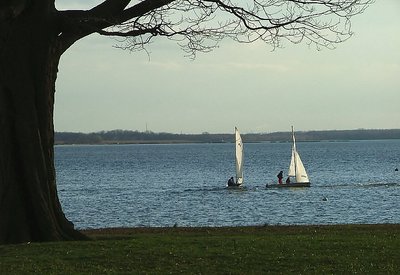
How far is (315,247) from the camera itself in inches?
615

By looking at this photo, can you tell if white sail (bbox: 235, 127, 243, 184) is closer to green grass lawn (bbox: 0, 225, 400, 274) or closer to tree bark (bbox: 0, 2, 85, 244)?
tree bark (bbox: 0, 2, 85, 244)

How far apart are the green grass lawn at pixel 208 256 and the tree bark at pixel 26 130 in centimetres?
107

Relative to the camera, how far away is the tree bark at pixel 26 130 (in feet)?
56.9

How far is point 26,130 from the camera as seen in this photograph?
17.5 meters

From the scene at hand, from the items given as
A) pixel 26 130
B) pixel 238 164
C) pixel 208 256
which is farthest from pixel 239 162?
pixel 208 256

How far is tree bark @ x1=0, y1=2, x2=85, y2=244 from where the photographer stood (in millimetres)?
17344

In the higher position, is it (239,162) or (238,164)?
(239,162)

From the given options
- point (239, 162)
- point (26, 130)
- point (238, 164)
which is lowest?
point (238, 164)

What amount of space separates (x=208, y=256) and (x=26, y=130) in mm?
4934

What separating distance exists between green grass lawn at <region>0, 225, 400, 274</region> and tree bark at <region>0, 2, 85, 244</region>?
1068 mm

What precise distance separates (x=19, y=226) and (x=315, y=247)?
18.4ft

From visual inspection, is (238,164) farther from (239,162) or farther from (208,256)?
(208,256)

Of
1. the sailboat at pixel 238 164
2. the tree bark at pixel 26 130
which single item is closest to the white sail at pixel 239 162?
the sailboat at pixel 238 164

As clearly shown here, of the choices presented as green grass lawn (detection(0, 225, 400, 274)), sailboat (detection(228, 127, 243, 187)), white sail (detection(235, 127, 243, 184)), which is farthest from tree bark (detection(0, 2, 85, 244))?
white sail (detection(235, 127, 243, 184))
